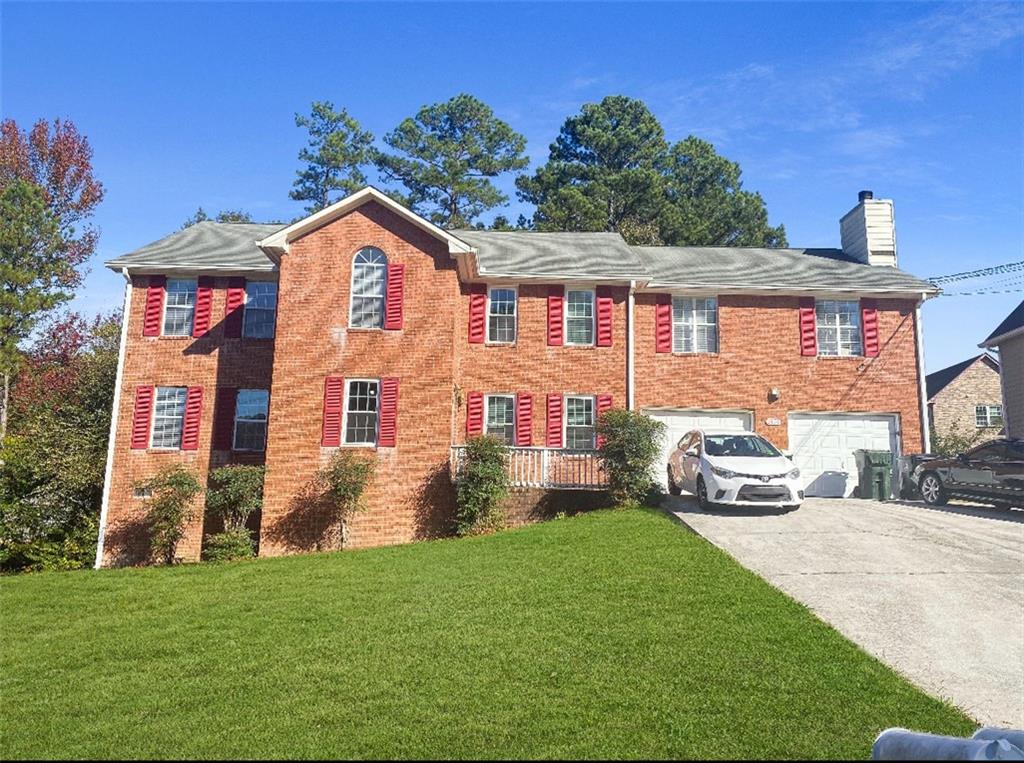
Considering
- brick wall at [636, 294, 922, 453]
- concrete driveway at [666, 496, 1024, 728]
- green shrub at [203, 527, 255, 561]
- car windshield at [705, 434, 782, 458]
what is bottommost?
green shrub at [203, 527, 255, 561]

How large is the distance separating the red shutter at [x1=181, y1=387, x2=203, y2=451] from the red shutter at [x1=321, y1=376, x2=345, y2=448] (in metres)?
3.85

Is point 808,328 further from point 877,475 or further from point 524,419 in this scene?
point 524,419

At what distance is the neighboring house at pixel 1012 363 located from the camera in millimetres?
19156

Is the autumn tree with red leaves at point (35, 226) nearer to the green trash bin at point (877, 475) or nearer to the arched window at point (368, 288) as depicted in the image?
the arched window at point (368, 288)

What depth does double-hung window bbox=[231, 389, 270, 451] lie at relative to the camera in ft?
54.2

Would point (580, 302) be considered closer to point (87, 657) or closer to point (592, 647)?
point (592, 647)

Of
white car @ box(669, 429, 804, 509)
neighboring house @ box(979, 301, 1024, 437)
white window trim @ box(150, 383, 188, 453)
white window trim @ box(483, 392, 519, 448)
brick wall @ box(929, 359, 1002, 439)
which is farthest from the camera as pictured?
brick wall @ box(929, 359, 1002, 439)

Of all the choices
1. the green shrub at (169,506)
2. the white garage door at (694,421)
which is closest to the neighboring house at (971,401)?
the white garage door at (694,421)

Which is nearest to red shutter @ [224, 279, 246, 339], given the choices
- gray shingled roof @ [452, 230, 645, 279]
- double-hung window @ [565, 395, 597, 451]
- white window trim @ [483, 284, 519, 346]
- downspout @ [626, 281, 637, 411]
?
gray shingled roof @ [452, 230, 645, 279]

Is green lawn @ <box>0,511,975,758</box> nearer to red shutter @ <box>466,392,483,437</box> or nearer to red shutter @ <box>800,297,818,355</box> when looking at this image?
red shutter @ <box>466,392,483,437</box>

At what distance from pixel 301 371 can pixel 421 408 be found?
296 centimetres

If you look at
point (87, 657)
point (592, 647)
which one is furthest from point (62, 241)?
point (592, 647)

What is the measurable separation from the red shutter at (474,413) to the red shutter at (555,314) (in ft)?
7.95

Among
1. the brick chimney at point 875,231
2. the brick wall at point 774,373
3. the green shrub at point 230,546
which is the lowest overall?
the green shrub at point 230,546
